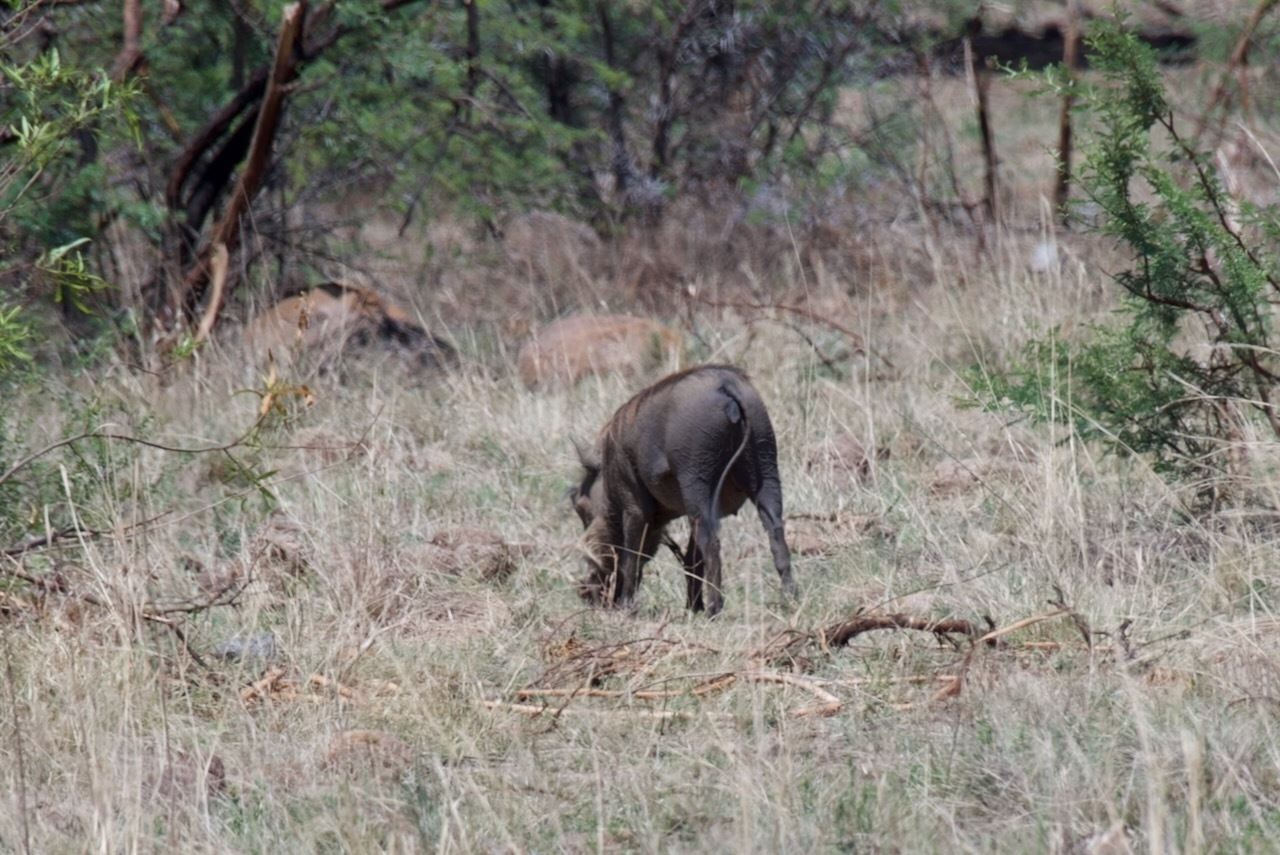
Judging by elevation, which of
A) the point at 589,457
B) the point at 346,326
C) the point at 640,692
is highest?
the point at 640,692

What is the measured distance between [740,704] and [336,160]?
776cm

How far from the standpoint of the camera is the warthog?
5.72 meters

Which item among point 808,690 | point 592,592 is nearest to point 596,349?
point 592,592

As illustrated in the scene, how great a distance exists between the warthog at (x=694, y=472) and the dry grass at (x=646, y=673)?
0.70 ft

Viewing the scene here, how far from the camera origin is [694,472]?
579cm

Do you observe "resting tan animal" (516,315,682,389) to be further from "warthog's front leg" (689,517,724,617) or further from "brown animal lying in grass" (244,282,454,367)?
"warthog's front leg" (689,517,724,617)

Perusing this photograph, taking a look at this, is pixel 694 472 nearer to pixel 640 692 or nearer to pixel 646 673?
pixel 646 673

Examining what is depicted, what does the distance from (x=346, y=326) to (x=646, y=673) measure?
5.72m

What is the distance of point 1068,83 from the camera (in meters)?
5.72

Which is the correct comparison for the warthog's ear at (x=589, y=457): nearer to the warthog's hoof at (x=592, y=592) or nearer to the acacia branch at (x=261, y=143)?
the warthog's hoof at (x=592, y=592)

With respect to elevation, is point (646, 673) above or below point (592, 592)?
above

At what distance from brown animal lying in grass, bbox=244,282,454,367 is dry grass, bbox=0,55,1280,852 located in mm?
1892

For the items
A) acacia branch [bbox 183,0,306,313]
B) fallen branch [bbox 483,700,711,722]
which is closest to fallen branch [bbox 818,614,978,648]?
fallen branch [bbox 483,700,711,722]

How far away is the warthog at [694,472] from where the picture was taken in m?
5.72
